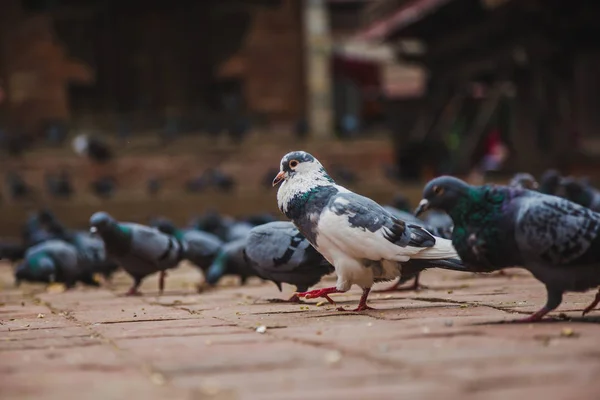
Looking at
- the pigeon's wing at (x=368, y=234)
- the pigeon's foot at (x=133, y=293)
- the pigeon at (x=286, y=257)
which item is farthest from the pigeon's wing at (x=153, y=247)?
the pigeon's wing at (x=368, y=234)

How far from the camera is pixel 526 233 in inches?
169

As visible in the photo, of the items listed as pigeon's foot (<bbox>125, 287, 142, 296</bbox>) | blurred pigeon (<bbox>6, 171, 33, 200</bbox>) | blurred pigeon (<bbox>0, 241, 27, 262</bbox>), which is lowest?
blurred pigeon (<bbox>0, 241, 27, 262</bbox>)

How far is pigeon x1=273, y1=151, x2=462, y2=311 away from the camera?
526 centimetres

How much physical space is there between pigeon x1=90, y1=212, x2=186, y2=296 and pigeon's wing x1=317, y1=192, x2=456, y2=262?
265 centimetres

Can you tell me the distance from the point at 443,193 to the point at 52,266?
16.0 ft

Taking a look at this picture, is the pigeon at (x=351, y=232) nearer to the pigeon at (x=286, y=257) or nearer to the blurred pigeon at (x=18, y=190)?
the pigeon at (x=286, y=257)

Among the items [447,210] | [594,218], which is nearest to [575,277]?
[594,218]

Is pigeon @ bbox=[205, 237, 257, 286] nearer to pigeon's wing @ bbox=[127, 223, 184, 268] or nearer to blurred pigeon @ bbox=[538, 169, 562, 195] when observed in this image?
pigeon's wing @ bbox=[127, 223, 184, 268]

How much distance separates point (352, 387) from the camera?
315 centimetres

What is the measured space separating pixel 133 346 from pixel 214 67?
18.5 meters

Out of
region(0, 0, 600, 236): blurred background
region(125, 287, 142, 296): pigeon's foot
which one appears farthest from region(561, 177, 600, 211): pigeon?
region(0, 0, 600, 236): blurred background

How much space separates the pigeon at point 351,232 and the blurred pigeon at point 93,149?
14.1 m

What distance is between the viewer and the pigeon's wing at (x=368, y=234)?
5.24 metres

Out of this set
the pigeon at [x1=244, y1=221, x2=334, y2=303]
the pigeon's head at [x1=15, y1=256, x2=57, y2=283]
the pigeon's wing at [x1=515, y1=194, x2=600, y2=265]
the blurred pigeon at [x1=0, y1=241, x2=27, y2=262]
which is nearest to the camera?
the pigeon's wing at [x1=515, y1=194, x2=600, y2=265]
